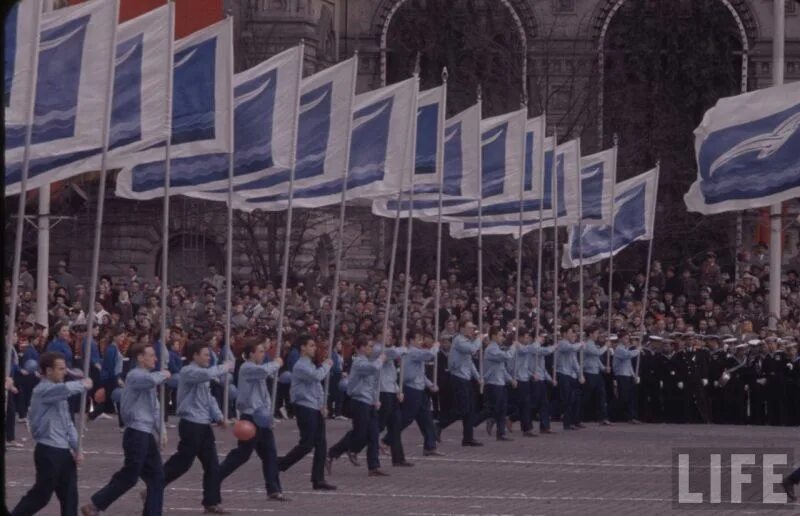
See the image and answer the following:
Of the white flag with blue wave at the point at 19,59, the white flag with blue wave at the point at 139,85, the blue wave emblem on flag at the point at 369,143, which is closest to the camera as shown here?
the white flag with blue wave at the point at 19,59

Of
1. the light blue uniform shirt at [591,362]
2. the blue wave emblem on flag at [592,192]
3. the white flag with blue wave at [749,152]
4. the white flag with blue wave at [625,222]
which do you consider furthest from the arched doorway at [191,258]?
the white flag with blue wave at [749,152]

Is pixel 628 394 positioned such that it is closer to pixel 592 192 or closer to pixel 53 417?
pixel 592 192

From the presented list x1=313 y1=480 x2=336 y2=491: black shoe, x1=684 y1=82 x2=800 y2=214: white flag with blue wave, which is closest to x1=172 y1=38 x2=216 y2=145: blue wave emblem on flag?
x1=313 y1=480 x2=336 y2=491: black shoe

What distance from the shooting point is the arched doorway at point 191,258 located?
4959cm

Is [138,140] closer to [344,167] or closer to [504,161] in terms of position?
[344,167]

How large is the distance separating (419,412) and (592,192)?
9.55 metres

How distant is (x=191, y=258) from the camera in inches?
1971

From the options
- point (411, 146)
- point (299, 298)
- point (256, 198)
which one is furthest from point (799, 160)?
point (299, 298)

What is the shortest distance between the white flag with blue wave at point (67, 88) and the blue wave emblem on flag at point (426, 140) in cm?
1023

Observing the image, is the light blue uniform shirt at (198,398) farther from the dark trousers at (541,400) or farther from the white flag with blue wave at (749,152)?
the dark trousers at (541,400)

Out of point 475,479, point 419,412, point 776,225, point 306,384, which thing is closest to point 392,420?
point 419,412

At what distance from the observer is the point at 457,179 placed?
31.1 meters

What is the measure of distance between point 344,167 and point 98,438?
711 cm

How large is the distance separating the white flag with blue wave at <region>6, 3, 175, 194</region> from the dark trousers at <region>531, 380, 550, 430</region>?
12.5 metres
